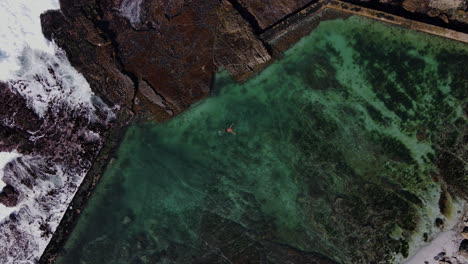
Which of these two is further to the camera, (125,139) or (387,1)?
(125,139)

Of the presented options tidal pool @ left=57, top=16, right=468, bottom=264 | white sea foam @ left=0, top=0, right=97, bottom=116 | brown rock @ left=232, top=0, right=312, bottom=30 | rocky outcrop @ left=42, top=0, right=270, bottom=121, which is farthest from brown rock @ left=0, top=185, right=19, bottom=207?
brown rock @ left=232, top=0, right=312, bottom=30

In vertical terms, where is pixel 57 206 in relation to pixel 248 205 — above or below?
above

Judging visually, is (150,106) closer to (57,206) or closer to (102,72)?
(102,72)

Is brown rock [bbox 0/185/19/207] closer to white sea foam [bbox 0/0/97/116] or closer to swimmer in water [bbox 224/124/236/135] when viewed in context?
white sea foam [bbox 0/0/97/116]

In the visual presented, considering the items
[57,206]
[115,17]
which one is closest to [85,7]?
[115,17]

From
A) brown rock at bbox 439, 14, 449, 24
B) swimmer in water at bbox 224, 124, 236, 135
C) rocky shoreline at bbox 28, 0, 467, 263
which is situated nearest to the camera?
brown rock at bbox 439, 14, 449, 24

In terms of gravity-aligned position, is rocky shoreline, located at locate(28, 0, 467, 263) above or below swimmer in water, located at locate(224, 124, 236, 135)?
above

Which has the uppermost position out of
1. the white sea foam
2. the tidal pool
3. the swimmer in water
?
the white sea foam
